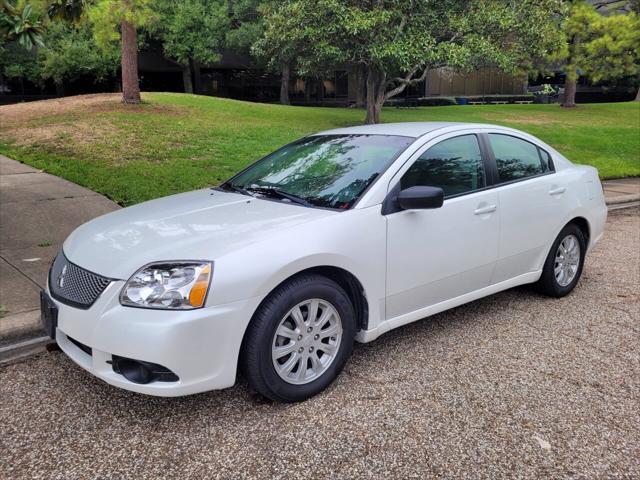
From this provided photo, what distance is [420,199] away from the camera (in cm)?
354

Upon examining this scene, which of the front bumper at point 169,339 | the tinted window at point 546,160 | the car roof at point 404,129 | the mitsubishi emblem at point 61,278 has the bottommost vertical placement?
the front bumper at point 169,339

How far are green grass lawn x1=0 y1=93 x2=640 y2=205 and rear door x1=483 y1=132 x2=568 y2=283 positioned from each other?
214 inches

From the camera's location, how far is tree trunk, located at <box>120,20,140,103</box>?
1638 centimetres

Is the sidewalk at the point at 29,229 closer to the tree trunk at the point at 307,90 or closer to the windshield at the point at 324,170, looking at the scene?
the windshield at the point at 324,170

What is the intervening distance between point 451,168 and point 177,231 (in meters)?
2.03

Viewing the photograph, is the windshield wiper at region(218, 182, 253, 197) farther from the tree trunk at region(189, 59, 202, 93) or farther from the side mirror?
the tree trunk at region(189, 59, 202, 93)

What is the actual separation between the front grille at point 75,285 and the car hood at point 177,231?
0.14 feet

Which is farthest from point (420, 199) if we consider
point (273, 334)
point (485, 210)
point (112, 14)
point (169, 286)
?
point (112, 14)

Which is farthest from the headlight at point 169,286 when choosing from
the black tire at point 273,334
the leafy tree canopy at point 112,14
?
the leafy tree canopy at point 112,14

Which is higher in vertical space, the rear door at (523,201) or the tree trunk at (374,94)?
the tree trunk at (374,94)

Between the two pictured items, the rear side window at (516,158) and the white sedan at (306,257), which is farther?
the rear side window at (516,158)

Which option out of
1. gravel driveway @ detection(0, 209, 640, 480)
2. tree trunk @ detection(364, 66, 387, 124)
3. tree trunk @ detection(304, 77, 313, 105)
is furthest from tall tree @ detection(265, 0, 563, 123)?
tree trunk @ detection(304, 77, 313, 105)

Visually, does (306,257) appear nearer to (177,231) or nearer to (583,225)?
(177,231)

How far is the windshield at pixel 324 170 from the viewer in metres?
3.71
